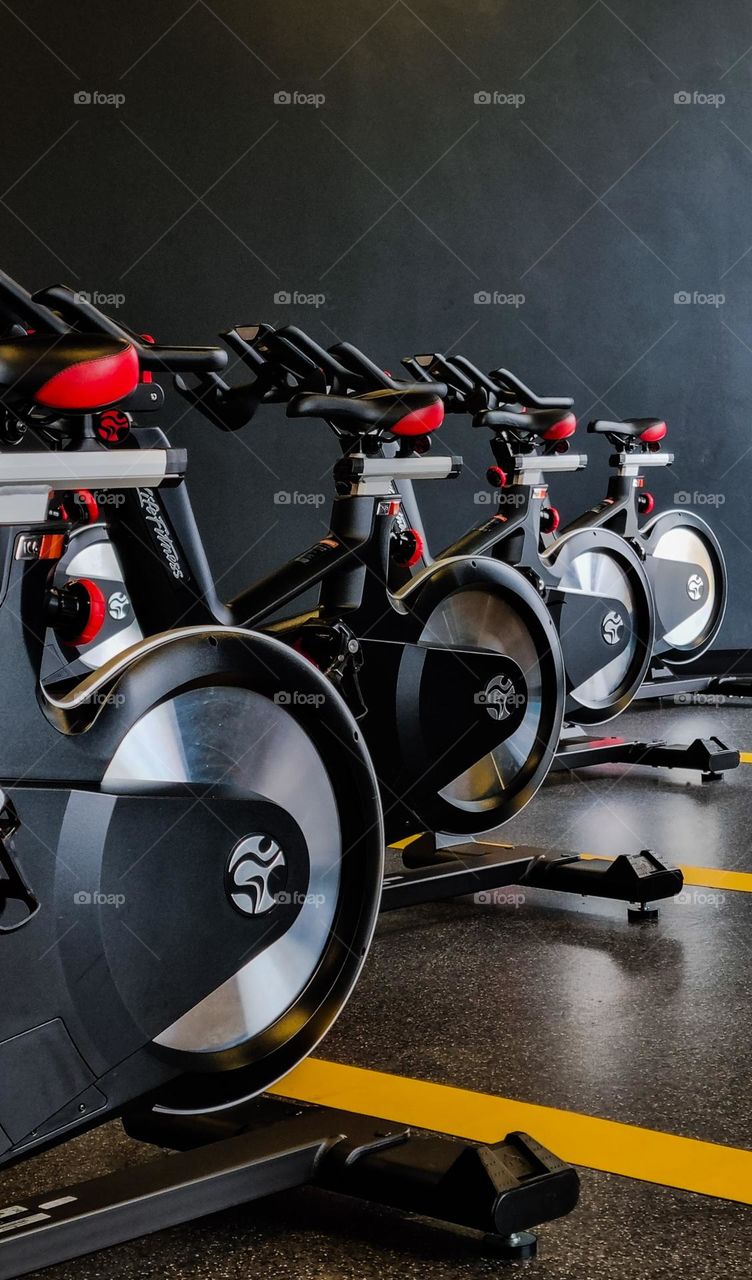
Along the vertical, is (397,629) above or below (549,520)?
below

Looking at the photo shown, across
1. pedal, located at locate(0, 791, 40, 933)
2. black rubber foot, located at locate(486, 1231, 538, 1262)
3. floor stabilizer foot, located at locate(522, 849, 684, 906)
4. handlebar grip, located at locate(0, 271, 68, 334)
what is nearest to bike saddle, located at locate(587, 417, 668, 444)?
floor stabilizer foot, located at locate(522, 849, 684, 906)

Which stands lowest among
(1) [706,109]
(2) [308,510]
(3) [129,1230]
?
(3) [129,1230]

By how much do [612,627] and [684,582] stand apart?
1.16 metres

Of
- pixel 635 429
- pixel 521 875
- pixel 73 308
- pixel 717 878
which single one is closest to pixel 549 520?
pixel 635 429

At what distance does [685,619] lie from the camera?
235 inches

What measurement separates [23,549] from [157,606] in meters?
0.82

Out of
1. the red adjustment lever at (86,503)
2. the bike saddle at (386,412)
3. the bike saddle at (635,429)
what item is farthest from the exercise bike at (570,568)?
the red adjustment lever at (86,503)

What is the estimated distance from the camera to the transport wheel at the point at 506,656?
328 cm

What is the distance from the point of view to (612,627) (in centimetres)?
489

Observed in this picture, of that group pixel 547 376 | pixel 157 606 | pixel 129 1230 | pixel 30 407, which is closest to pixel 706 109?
pixel 547 376

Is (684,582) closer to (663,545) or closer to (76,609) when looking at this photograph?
(663,545)

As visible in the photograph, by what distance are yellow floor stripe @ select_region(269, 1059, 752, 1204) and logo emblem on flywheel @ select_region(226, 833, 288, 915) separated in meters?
0.44

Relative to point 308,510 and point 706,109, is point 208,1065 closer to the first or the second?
point 308,510

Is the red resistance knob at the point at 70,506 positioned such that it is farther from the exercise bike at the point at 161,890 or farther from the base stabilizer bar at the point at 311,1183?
the base stabilizer bar at the point at 311,1183
